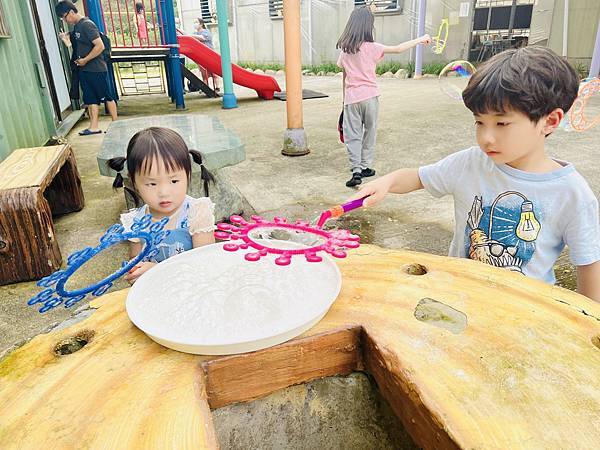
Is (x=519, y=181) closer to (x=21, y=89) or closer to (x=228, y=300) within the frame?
(x=228, y=300)

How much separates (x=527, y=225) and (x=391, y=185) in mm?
427

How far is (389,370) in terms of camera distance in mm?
843

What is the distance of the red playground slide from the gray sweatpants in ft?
16.5

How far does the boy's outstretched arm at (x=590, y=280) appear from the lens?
4.31ft

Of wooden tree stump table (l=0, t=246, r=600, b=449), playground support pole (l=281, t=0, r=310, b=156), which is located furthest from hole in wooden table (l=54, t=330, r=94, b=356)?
playground support pole (l=281, t=0, r=310, b=156)

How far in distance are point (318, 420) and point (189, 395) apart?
1.61 feet

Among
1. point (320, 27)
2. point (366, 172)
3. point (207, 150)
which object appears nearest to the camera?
point (207, 150)

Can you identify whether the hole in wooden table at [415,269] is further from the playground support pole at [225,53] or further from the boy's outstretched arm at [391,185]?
the playground support pole at [225,53]

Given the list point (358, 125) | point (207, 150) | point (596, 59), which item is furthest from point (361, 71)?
point (596, 59)

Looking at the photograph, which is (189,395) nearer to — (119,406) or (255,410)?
(119,406)

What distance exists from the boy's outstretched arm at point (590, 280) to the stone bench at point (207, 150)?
201 centimetres

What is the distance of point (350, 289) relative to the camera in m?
1.07

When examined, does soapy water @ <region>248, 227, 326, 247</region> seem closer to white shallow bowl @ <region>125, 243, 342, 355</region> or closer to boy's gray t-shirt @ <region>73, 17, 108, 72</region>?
white shallow bowl @ <region>125, 243, 342, 355</region>

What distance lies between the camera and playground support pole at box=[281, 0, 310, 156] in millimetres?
4367
